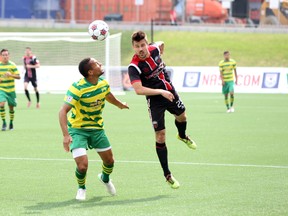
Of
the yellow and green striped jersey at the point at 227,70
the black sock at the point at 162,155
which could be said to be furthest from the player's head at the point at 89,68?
the yellow and green striped jersey at the point at 227,70

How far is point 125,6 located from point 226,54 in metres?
28.4

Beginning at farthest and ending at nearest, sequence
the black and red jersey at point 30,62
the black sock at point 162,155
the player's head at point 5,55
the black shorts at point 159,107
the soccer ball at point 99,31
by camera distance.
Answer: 1. the black and red jersey at point 30,62
2. the player's head at point 5,55
3. the soccer ball at point 99,31
4. the black shorts at point 159,107
5. the black sock at point 162,155

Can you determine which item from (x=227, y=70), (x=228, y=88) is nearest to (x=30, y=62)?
(x=227, y=70)

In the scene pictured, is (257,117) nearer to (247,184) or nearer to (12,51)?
(247,184)

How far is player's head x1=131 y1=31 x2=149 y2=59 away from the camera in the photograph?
10.3 meters

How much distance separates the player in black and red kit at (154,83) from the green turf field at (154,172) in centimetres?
57

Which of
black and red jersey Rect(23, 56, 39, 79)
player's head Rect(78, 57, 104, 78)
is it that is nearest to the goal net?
black and red jersey Rect(23, 56, 39, 79)

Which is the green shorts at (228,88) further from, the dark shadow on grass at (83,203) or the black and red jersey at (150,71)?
the dark shadow on grass at (83,203)

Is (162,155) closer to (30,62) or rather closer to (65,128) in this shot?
(65,128)

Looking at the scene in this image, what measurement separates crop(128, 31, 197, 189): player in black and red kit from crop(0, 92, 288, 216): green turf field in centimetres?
57

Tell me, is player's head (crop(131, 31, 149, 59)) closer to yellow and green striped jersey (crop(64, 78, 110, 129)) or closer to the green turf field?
yellow and green striped jersey (crop(64, 78, 110, 129))

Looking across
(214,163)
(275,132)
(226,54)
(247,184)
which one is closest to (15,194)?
(247,184)

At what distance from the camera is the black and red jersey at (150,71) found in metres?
10.6

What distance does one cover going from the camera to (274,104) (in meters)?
29.8
